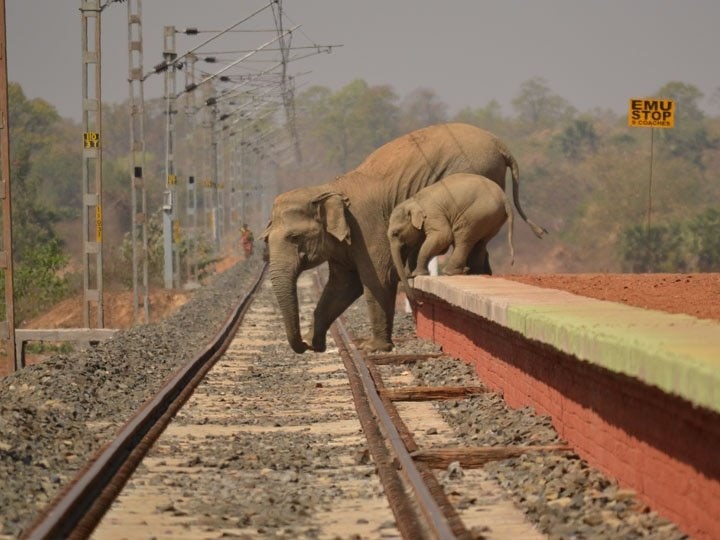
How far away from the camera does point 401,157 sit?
1878 centimetres

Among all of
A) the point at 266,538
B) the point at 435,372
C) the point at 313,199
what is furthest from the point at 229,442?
the point at 313,199

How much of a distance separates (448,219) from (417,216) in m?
0.45

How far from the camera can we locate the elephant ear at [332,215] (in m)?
17.0

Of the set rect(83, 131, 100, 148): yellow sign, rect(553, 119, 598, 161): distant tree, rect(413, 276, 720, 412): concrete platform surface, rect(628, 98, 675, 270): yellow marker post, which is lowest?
rect(413, 276, 720, 412): concrete platform surface

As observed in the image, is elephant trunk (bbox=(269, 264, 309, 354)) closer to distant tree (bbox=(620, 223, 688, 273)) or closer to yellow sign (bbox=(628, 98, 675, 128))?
yellow sign (bbox=(628, 98, 675, 128))

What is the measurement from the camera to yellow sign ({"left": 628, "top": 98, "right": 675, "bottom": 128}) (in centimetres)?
2405

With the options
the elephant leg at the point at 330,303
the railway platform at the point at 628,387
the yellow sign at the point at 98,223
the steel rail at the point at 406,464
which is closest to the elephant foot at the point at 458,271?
the elephant leg at the point at 330,303

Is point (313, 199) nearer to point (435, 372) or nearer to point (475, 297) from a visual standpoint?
point (435, 372)

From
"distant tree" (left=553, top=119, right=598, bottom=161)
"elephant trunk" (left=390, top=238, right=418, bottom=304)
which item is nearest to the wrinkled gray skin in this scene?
"elephant trunk" (left=390, top=238, right=418, bottom=304)

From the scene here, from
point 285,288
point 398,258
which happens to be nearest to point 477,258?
point 398,258

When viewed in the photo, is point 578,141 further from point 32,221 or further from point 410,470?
point 410,470

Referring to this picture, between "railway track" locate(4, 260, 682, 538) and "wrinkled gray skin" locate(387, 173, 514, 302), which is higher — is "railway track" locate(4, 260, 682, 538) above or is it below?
below

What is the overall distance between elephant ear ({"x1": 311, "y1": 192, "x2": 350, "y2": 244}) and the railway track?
6.15ft

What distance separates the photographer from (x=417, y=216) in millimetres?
18047
